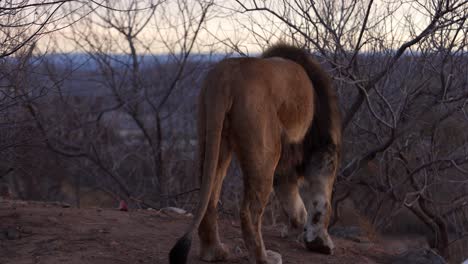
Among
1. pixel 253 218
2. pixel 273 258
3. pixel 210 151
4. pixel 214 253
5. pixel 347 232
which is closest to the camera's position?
pixel 210 151

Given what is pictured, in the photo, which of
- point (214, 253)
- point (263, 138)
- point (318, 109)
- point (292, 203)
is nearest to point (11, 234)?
point (214, 253)

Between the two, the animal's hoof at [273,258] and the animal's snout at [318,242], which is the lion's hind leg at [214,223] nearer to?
the animal's hoof at [273,258]

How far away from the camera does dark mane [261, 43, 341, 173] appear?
6141 mm

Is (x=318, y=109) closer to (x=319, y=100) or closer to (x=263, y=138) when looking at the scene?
(x=319, y=100)

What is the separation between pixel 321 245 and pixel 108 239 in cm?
176

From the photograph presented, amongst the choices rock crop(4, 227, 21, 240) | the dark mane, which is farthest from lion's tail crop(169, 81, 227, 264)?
rock crop(4, 227, 21, 240)

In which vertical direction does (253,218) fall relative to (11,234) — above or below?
above

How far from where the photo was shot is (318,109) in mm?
6145

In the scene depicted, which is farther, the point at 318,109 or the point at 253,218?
the point at 318,109

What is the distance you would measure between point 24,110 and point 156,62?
3.29 metres

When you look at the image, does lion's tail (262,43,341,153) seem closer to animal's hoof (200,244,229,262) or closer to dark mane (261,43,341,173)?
dark mane (261,43,341,173)


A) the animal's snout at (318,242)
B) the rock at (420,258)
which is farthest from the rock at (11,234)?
the rock at (420,258)

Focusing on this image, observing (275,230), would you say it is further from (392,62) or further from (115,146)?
(115,146)

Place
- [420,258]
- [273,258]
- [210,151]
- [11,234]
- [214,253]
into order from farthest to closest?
[420,258]
[11,234]
[214,253]
[273,258]
[210,151]
